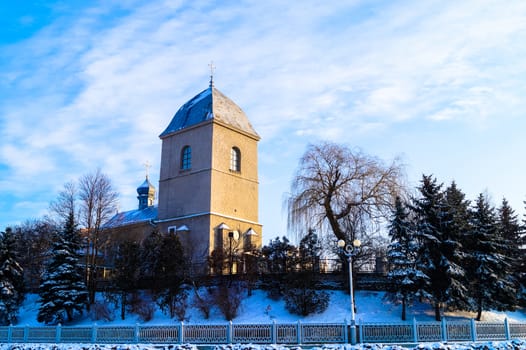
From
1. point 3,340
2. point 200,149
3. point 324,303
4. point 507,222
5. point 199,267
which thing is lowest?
point 3,340

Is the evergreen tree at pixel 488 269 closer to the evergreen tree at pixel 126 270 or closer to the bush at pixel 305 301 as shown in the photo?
the bush at pixel 305 301

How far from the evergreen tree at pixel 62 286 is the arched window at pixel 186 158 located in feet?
31.9

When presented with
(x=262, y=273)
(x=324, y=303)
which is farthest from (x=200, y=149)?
(x=324, y=303)

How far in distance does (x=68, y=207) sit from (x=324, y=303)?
60.8 ft

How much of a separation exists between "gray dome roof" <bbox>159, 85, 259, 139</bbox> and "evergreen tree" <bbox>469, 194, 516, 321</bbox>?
17.8 m

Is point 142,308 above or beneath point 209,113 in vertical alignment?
beneath

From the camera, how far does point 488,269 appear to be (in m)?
22.6

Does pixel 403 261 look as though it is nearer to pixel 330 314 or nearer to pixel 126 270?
pixel 330 314

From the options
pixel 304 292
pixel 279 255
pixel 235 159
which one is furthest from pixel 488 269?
pixel 235 159

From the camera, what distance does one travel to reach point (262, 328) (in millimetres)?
17031

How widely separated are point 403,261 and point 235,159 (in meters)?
16.6

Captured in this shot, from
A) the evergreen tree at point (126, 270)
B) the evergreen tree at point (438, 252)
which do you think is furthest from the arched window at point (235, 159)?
the evergreen tree at point (438, 252)

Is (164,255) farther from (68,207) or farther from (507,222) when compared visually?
(507,222)

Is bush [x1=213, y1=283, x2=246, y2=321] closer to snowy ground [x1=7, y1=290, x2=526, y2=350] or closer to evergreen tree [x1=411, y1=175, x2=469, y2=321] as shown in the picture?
snowy ground [x1=7, y1=290, x2=526, y2=350]
